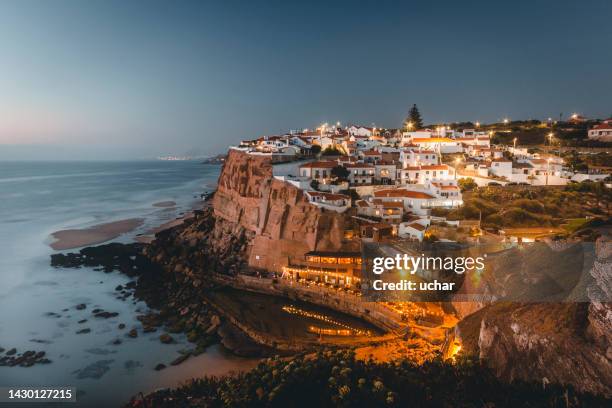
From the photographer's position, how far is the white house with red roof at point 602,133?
43.8 meters

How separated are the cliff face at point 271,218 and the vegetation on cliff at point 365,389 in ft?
42.1

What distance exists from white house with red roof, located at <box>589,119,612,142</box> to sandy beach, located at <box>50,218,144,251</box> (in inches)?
2159

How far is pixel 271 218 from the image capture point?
29.8 meters

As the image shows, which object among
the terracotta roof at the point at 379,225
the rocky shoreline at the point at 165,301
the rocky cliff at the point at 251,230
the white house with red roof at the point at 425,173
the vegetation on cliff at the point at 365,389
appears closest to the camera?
the vegetation on cliff at the point at 365,389

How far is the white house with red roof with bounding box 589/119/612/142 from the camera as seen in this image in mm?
43828

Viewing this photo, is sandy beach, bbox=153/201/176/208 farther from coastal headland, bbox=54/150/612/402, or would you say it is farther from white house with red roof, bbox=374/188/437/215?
white house with red roof, bbox=374/188/437/215

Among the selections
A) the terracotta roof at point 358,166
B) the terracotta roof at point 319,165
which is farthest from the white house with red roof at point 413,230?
the terracotta roof at point 319,165

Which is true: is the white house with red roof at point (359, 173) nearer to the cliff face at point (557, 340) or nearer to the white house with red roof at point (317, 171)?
the white house with red roof at point (317, 171)

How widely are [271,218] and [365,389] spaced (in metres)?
19.2

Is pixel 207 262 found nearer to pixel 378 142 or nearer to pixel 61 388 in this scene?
pixel 61 388

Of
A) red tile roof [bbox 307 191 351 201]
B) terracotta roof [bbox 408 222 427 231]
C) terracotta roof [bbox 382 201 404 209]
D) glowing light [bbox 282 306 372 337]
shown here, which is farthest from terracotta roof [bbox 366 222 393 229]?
glowing light [bbox 282 306 372 337]

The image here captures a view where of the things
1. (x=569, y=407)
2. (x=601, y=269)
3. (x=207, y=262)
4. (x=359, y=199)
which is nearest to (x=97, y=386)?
(x=207, y=262)

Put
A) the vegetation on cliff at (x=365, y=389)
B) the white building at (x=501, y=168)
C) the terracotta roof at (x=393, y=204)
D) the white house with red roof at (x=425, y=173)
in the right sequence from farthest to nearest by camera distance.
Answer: the white building at (x=501, y=168) < the white house with red roof at (x=425, y=173) < the terracotta roof at (x=393, y=204) < the vegetation on cliff at (x=365, y=389)

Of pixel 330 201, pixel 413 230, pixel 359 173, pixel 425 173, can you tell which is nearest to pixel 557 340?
pixel 413 230
